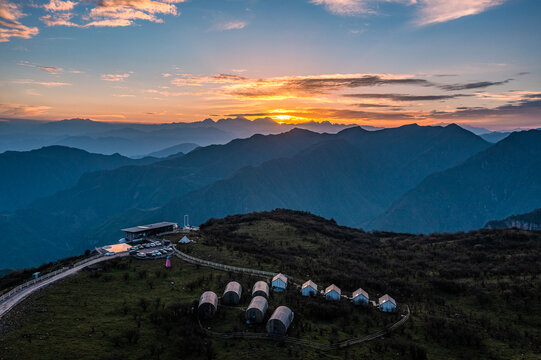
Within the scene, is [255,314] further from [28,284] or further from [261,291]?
[28,284]

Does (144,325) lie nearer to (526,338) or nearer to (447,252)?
→ (526,338)

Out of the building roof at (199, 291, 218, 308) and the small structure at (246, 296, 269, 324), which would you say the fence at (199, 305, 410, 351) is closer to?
the small structure at (246, 296, 269, 324)

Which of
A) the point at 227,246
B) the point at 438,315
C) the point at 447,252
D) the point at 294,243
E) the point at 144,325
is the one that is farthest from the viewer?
the point at 294,243

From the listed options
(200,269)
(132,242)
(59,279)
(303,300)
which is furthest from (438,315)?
(132,242)

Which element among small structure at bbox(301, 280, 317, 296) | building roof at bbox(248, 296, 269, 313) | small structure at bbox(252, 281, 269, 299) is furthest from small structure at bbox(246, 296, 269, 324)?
small structure at bbox(301, 280, 317, 296)

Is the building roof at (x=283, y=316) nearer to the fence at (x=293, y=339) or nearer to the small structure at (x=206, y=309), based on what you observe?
the fence at (x=293, y=339)

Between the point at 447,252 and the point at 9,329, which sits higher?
the point at 9,329

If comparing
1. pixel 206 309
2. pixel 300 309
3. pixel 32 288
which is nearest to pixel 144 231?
pixel 32 288

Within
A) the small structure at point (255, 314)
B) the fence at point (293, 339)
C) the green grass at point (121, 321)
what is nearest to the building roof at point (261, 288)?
the green grass at point (121, 321)
